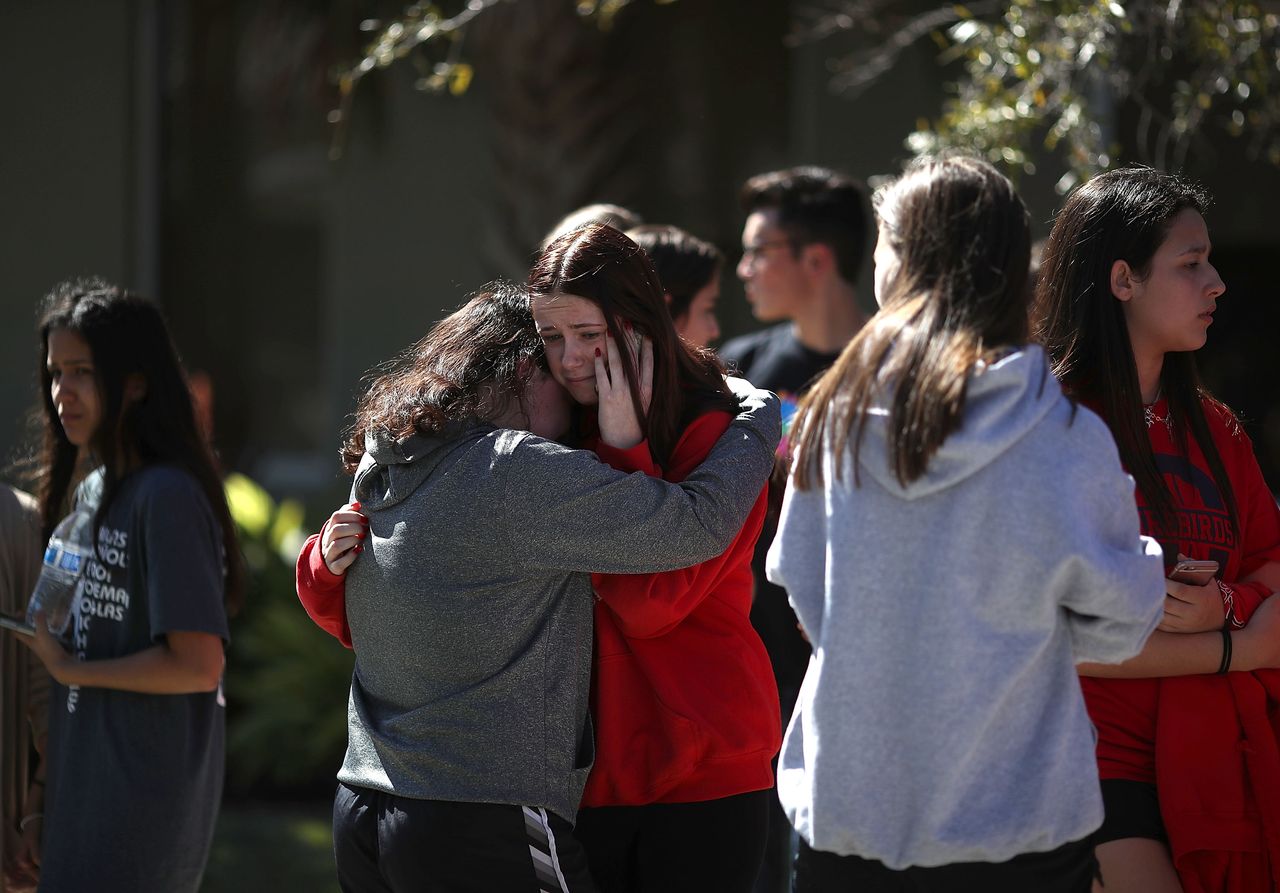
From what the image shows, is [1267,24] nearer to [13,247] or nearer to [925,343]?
[925,343]

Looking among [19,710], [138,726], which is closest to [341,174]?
[19,710]

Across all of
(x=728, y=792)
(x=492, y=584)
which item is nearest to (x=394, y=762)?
(x=492, y=584)

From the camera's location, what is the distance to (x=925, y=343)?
2068 millimetres

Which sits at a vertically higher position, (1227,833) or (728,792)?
(728,792)

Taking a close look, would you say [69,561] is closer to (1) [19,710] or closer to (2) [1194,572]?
(1) [19,710]

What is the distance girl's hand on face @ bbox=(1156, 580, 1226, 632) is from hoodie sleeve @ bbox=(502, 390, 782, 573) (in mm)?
858

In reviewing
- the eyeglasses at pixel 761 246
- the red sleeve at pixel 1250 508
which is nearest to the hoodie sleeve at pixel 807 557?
the red sleeve at pixel 1250 508

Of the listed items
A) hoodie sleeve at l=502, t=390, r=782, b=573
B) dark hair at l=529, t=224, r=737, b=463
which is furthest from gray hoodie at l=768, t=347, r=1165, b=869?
dark hair at l=529, t=224, r=737, b=463

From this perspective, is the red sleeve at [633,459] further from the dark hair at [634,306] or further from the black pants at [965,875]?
the black pants at [965,875]

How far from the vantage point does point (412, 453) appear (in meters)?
2.47

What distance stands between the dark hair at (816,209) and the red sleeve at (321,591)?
8.58 ft

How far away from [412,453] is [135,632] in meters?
1.23

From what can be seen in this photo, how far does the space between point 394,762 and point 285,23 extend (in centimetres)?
713

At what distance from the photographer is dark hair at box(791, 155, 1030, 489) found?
2031 millimetres
